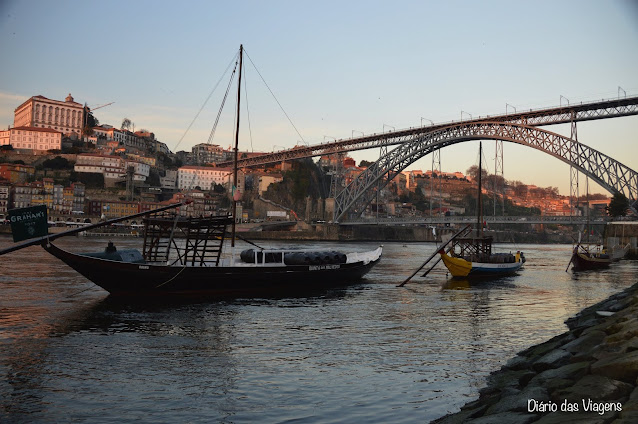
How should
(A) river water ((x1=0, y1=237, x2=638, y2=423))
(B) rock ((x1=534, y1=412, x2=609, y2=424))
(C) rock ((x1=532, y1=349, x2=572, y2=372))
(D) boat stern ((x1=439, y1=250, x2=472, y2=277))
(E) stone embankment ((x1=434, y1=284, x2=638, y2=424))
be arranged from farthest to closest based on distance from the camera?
1. (D) boat stern ((x1=439, y1=250, x2=472, y2=277))
2. (C) rock ((x1=532, y1=349, x2=572, y2=372))
3. (A) river water ((x1=0, y1=237, x2=638, y2=423))
4. (E) stone embankment ((x1=434, y1=284, x2=638, y2=424))
5. (B) rock ((x1=534, y1=412, x2=609, y2=424))

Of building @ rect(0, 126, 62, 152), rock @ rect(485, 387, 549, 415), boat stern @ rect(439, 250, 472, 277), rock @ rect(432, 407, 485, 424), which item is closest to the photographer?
rock @ rect(485, 387, 549, 415)

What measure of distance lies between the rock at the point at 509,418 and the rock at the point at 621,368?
4.33 feet

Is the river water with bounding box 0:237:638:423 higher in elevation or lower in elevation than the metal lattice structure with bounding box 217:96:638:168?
lower

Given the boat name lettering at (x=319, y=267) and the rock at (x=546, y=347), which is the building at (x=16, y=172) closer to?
the boat name lettering at (x=319, y=267)

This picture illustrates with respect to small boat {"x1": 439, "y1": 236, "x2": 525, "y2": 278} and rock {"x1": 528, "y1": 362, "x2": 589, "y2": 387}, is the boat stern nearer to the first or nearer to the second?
small boat {"x1": 439, "y1": 236, "x2": 525, "y2": 278}

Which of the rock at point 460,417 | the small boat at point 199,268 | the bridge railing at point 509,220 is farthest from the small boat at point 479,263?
the bridge railing at point 509,220

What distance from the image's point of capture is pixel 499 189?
199750 millimetres

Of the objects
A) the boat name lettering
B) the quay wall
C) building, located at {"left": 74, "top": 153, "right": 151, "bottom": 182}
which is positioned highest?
building, located at {"left": 74, "top": 153, "right": 151, "bottom": 182}

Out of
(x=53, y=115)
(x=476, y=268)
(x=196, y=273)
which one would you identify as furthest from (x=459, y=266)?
(x=53, y=115)

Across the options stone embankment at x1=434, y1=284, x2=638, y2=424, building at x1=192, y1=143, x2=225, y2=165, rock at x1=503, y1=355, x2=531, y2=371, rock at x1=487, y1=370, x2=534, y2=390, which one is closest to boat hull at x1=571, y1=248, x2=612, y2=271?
rock at x1=503, y1=355, x2=531, y2=371

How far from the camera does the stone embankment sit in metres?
5.98

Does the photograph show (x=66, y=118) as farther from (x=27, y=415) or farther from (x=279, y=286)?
(x=27, y=415)

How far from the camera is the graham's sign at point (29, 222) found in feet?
54.0

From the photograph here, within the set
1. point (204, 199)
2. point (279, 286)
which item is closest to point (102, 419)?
point (279, 286)
